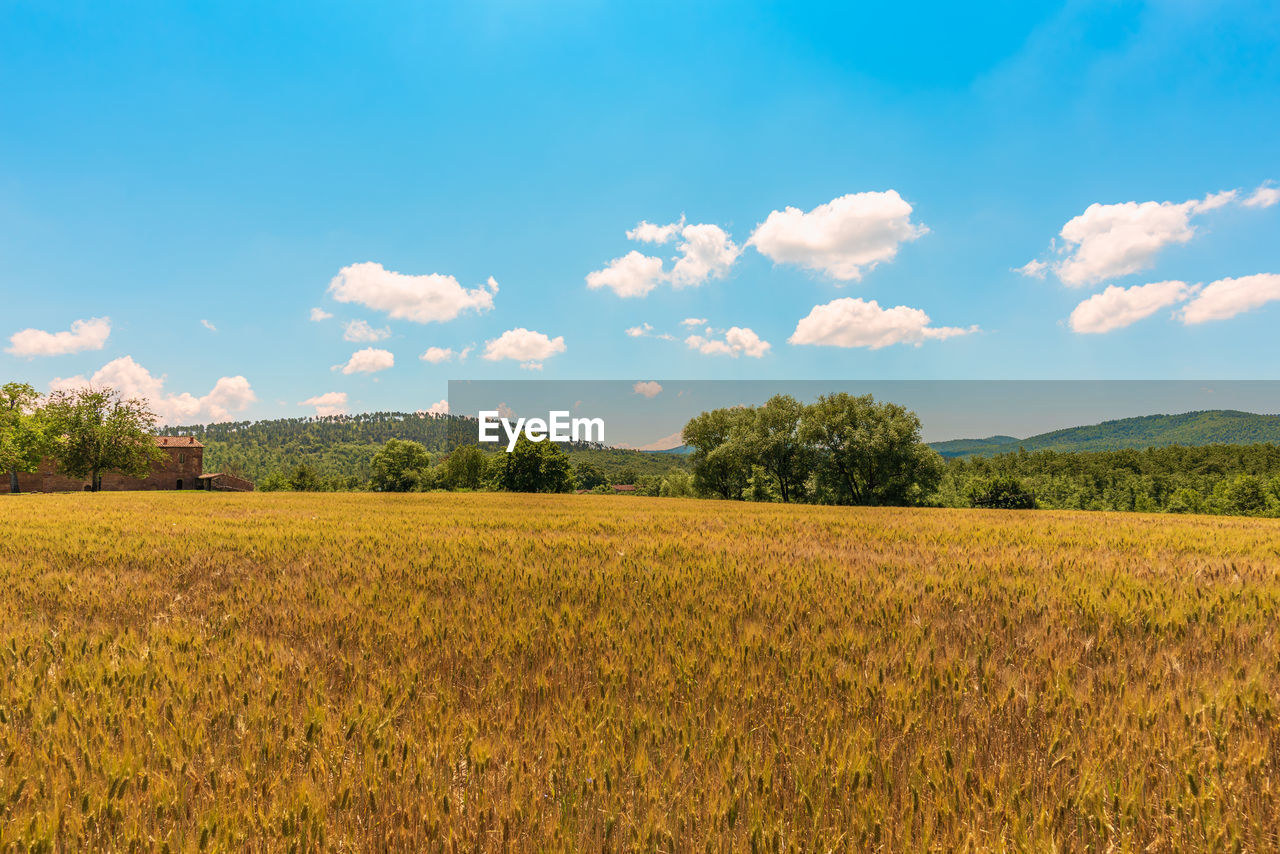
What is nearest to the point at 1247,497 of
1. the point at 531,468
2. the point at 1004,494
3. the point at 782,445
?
the point at 1004,494

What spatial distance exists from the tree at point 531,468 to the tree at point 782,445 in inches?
1113

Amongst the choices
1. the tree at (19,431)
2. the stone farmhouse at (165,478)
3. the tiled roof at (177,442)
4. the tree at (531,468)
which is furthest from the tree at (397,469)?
the tree at (19,431)

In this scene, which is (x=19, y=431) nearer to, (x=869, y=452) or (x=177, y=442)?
(x=177, y=442)

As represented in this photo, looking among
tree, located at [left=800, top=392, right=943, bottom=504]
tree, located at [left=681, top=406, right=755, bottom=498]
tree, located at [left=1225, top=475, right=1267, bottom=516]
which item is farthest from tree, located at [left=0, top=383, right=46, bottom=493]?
tree, located at [left=1225, top=475, right=1267, bottom=516]

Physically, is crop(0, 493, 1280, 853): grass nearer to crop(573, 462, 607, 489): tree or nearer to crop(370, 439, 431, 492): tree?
crop(370, 439, 431, 492): tree

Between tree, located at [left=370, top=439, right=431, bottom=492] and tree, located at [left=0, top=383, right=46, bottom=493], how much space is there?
42.9 meters

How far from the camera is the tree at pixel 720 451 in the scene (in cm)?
5391

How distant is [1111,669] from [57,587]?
9.87m

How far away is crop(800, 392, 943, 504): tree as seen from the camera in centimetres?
4688

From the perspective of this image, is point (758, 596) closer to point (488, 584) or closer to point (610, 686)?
point (610, 686)

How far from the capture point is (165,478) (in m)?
80.7

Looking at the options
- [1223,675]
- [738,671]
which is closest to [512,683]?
[738,671]

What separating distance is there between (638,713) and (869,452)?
161ft

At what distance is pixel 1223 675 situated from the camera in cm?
325
